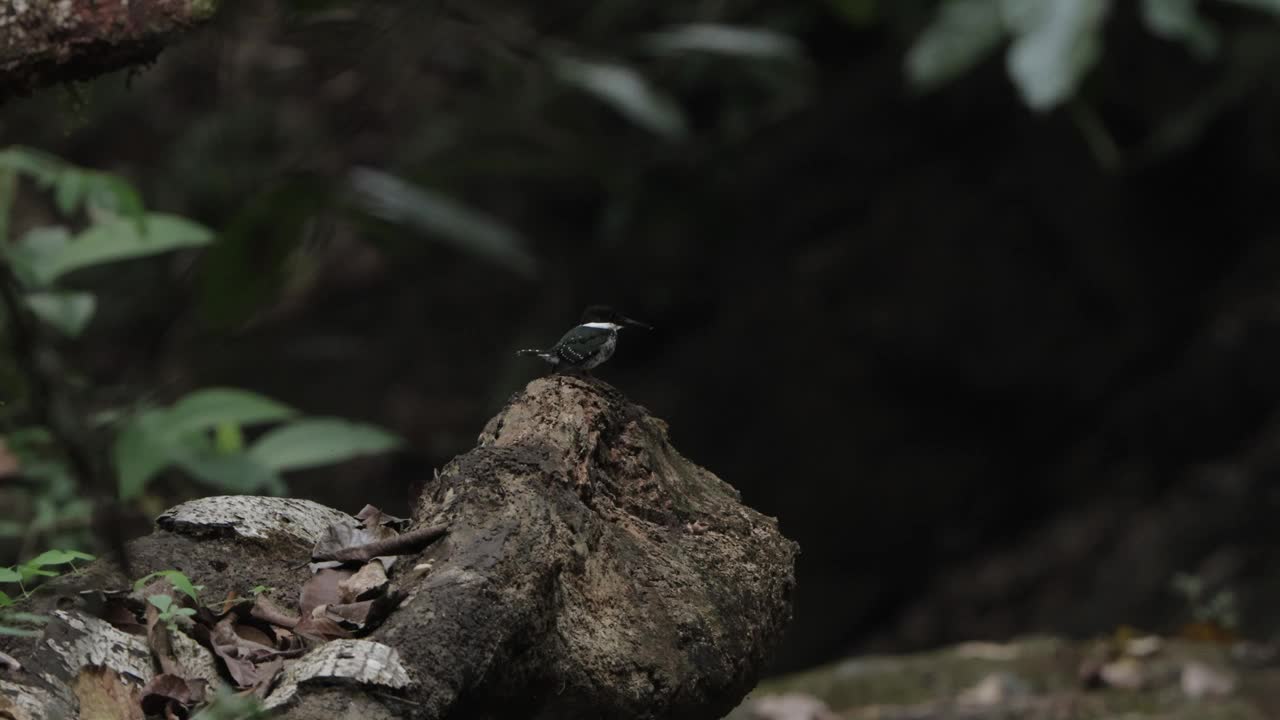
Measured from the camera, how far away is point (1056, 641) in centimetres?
473

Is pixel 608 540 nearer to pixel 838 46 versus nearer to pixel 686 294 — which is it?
pixel 686 294

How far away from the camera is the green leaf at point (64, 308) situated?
370 centimetres

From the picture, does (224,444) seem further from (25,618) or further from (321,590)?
(25,618)

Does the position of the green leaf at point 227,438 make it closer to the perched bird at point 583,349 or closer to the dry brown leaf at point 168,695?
the perched bird at point 583,349

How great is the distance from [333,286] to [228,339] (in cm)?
497

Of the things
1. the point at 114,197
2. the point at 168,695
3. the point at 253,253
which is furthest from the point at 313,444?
the point at 168,695

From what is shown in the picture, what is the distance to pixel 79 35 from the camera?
2.28 m

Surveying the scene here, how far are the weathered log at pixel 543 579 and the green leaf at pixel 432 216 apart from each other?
2355 millimetres

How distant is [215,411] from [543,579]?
1876 mm

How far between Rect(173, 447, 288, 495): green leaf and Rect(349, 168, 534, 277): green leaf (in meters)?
1.17

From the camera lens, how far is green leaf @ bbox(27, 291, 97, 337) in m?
3.70

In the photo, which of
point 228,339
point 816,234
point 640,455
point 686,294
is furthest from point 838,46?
point 640,455

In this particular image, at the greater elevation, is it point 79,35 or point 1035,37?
point 1035,37

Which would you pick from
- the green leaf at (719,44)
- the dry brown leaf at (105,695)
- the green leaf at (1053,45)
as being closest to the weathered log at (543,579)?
the dry brown leaf at (105,695)
